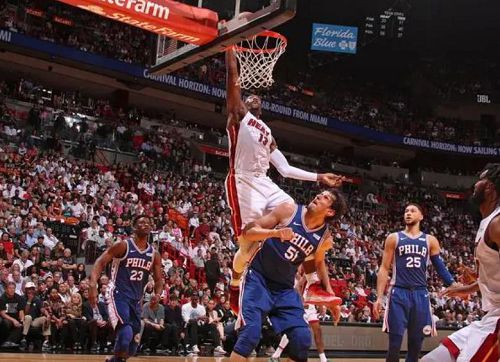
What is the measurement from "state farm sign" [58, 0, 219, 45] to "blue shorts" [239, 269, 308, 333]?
3.16 m

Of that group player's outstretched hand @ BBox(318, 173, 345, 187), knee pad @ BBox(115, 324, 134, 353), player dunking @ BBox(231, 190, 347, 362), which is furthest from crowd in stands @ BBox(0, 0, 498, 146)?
player dunking @ BBox(231, 190, 347, 362)

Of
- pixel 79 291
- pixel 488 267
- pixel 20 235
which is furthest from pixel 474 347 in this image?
pixel 20 235

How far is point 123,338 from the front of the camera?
24.6 feet

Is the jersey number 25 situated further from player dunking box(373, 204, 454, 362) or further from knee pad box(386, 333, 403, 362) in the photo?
knee pad box(386, 333, 403, 362)

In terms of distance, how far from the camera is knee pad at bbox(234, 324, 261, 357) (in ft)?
17.7

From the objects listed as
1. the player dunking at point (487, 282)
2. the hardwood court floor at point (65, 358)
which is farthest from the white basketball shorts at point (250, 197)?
the hardwood court floor at point (65, 358)

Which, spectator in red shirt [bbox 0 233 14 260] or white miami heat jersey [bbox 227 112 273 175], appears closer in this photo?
white miami heat jersey [bbox 227 112 273 175]

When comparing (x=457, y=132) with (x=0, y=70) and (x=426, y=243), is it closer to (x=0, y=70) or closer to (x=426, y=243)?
(x=0, y=70)

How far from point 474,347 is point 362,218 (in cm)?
2423

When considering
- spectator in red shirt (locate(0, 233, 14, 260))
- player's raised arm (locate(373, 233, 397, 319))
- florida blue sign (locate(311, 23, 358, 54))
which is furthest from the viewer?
florida blue sign (locate(311, 23, 358, 54))

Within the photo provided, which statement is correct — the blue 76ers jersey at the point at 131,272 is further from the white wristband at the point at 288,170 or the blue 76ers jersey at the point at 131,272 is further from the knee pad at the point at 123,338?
the white wristband at the point at 288,170

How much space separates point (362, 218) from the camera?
2844cm

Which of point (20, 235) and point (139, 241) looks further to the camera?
point (20, 235)

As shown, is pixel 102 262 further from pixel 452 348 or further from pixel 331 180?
pixel 452 348
